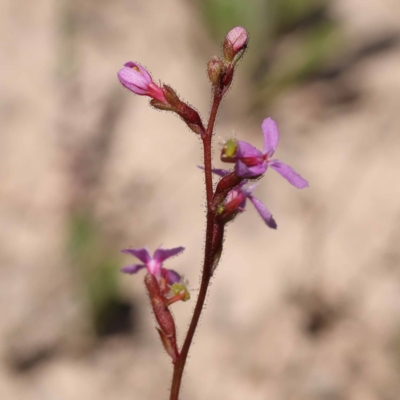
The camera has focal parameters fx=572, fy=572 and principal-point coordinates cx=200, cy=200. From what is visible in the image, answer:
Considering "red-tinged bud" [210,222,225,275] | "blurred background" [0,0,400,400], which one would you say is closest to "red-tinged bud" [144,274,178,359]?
"red-tinged bud" [210,222,225,275]

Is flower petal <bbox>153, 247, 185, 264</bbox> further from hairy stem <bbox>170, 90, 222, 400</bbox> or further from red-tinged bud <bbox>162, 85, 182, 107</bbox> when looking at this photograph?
red-tinged bud <bbox>162, 85, 182, 107</bbox>

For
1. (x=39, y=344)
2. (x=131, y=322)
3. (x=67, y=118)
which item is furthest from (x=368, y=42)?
(x=39, y=344)

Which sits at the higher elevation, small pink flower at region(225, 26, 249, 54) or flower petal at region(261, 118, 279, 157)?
small pink flower at region(225, 26, 249, 54)

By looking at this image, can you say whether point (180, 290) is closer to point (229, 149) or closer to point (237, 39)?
point (229, 149)

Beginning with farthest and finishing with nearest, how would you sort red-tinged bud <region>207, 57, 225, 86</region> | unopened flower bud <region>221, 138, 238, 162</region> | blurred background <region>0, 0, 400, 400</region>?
blurred background <region>0, 0, 400, 400</region> → red-tinged bud <region>207, 57, 225, 86</region> → unopened flower bud <region>221, 138, 238, 162</region>

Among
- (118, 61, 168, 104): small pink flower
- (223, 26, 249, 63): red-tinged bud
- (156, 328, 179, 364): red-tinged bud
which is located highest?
(118, 61, 168, 104): small pink flower

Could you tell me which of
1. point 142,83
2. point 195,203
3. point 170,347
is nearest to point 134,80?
point 142,83

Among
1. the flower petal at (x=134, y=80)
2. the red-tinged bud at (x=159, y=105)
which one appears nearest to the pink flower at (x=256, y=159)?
the red-tinged bud at (x=159, y=105)
